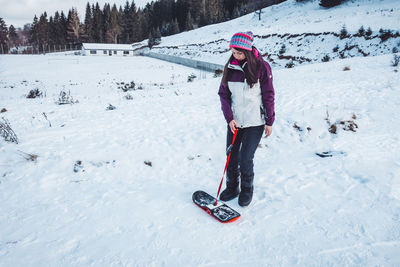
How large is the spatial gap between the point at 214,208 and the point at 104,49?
2682 inches

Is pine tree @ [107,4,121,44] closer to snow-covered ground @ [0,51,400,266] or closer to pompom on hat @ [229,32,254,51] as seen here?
snow-covered ground @ [0,51,400,266]

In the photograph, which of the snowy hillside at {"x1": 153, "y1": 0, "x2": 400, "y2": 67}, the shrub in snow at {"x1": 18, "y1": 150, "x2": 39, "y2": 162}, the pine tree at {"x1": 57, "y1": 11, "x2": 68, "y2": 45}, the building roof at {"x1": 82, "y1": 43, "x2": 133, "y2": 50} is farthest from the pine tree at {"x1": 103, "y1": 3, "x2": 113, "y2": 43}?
the shrub in snow at {"x1": 18, "y1": 150, "x2": 39, "y2": 162}

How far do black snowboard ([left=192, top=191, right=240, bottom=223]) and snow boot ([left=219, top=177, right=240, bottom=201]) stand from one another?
142 millimetres

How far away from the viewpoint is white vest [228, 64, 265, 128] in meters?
3.11

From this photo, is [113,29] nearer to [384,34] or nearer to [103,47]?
[103,47]

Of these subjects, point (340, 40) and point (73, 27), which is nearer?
point (340, 40)

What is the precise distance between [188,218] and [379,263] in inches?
86.1

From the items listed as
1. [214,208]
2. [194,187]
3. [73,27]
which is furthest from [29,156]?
[73,27]

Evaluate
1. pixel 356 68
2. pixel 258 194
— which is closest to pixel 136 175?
pixel 258 194

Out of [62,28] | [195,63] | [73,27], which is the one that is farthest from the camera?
[62,28]

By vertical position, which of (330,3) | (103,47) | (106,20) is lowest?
(103,47)

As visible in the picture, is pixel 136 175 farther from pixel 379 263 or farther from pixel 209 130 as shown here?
pixel 379 263

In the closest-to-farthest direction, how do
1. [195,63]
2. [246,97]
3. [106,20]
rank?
[246,97], [195,63], [106,20]

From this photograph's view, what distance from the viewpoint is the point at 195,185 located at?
4.37 meters
